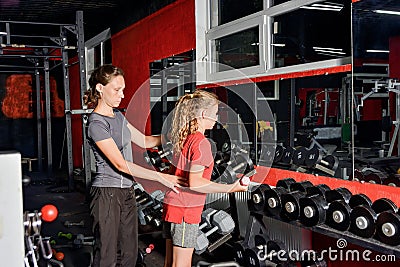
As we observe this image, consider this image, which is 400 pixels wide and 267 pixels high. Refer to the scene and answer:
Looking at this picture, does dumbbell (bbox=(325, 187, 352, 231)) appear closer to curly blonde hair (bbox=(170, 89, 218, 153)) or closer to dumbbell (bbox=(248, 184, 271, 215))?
dumbbell (bbox=(248, 184, 271, 215))

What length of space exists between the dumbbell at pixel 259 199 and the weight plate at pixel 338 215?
0.40 m

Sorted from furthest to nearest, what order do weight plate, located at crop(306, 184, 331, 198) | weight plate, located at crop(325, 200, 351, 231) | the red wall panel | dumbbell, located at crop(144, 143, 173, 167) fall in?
the red wall panel, dumbbell, located at crop(144, 143, 173, 167), weight plate, located at crop(306, 184, 331, 198), weight plate, located at crop(325, 200, 351, 231)

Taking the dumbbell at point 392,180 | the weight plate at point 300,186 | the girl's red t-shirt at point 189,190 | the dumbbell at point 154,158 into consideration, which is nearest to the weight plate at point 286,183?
the weight plate at point 300,186

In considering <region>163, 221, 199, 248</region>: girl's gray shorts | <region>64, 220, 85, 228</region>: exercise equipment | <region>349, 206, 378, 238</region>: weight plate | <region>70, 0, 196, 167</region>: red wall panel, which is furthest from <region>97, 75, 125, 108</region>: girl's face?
<region>64, 220, 85, 228</region>: exercise equipment

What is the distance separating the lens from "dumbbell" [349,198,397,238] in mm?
1538

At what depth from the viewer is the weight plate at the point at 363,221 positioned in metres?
1.54

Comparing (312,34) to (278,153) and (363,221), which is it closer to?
(278,153)

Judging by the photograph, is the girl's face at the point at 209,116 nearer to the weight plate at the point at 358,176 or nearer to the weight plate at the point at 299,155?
the weight plate at the point at 358,176

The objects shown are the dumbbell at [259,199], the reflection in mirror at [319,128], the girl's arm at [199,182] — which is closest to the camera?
the girl's arm at [199,182]

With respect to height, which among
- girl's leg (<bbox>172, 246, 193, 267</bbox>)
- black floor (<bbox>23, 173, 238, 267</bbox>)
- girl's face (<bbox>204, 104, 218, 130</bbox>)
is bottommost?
black floor (<bbox>23, 173, 238, 267</bbox>)

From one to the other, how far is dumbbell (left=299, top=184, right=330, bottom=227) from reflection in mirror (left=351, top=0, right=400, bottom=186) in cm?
19

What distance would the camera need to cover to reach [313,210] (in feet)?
5.78

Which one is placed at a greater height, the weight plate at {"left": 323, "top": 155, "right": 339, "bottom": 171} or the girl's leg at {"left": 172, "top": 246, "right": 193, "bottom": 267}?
the weight plate at {"left": 323, "top": 155, "right": 339, "bottom": 171}

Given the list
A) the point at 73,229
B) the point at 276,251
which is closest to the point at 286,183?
the point at 276,251
